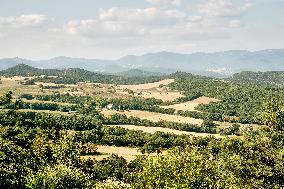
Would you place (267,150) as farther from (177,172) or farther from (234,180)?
(177,172)

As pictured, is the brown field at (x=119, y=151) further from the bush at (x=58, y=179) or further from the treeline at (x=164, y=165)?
the bush at (x=58, y=179)

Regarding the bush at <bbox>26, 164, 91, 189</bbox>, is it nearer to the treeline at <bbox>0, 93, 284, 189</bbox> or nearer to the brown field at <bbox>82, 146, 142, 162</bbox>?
the treeline at <bbox>0, 93, 284, 189</bbox>

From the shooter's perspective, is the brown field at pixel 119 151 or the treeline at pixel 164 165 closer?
the treeline at pixel 164 165

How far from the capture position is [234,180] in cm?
8950

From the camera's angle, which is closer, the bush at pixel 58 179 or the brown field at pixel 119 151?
the bush at pixel 58 179

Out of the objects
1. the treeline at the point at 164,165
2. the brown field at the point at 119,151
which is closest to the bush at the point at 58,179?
the treeline at the point at 164,165

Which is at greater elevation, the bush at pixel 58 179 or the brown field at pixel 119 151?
the bush at pixel 58 179

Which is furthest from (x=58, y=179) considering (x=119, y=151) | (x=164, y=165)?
(x=119, y=151)

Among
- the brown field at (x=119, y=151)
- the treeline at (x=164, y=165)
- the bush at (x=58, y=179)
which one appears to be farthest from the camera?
the brown field at (x=119, y=151)

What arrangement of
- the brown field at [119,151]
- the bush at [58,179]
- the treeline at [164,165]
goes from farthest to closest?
the brown field at [119,151]
the bush at [58,179]
the treeline at [164,165]

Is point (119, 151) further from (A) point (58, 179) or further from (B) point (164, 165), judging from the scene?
(B) point (164, 165)

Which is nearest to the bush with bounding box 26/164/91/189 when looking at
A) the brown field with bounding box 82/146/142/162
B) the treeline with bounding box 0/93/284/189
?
the treeline with bounding box 0/93/284/189

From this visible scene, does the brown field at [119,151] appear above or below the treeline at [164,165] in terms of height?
below

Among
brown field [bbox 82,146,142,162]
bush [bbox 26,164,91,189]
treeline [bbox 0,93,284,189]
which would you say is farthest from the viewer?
brown field [bbox 82,146,142,162]
